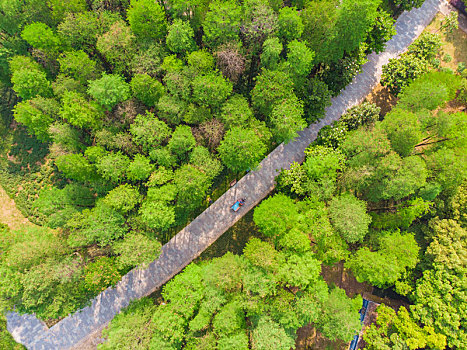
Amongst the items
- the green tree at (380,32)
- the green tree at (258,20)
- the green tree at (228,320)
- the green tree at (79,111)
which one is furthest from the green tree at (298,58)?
the green tree at (228,320)

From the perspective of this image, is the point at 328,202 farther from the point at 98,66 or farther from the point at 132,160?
the point at 98,66

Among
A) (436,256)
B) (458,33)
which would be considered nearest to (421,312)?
(436,256)

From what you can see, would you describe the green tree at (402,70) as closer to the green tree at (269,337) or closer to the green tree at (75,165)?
the green tree at (269,337)

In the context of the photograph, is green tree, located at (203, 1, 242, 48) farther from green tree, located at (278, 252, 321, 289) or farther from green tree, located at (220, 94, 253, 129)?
green tree, located at (278, 252, 321, 289)

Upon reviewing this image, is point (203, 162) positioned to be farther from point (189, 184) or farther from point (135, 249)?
point (135, 249)

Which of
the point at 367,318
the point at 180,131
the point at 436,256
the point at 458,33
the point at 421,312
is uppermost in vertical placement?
the point at 458,33

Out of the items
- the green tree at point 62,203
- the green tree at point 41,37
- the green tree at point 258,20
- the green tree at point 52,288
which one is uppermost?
the green tree at point 258,20
